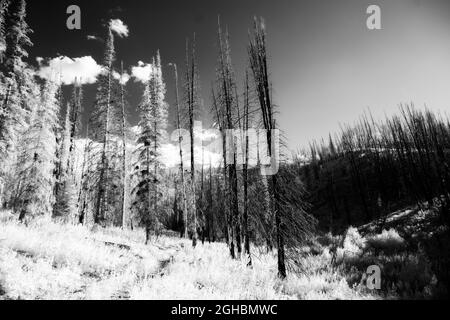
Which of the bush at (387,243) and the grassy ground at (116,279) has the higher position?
the grassy ground at (116,279)

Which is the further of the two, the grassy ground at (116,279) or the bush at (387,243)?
the bush at (387,243)

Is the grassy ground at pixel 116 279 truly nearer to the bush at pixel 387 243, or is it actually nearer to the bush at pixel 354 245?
the bush at pixel 354 245

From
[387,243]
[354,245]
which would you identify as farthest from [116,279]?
[387,243]

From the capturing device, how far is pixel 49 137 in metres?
18.6

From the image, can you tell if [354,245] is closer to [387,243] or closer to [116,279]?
[387,243]

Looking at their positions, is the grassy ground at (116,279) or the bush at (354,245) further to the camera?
the bush at (354,245)

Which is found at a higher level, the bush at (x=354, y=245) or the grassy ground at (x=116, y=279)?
the grassy ground at (x=116, y=279)

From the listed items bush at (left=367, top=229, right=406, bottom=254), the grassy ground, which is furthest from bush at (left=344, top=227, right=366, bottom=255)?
the grassy ground

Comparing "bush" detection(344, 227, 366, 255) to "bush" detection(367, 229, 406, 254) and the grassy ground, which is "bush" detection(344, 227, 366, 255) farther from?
the grassy ground

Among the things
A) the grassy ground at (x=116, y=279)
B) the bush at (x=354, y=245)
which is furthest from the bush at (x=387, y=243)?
the grassy ground at (x=116, y=279)
